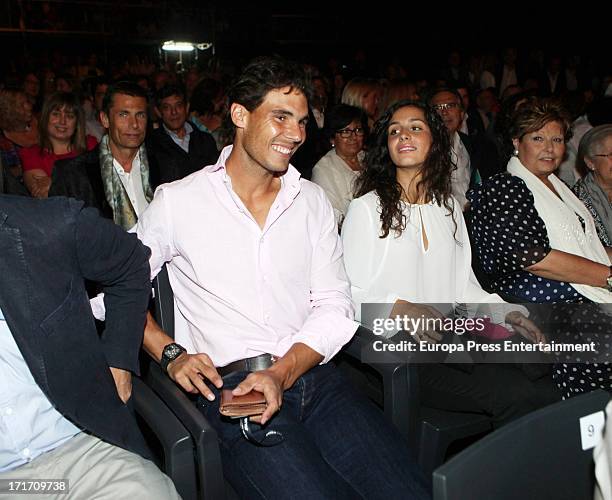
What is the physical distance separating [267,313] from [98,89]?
13.6ft

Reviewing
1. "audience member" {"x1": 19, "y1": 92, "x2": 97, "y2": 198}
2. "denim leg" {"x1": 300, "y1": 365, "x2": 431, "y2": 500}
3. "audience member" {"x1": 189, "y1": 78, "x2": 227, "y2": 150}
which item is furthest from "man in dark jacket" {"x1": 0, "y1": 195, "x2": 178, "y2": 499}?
"audience member" {"x1": 189, "y1": 78, "x2": 227, "y2": 150}

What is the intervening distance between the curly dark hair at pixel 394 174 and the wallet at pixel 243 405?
2.81 feet

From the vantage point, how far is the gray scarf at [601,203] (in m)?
2.79

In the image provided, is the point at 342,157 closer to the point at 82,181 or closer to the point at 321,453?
the point at 82,181

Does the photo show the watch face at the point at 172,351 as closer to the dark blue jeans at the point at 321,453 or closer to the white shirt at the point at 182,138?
the dark blue jeans at the point at 321,453

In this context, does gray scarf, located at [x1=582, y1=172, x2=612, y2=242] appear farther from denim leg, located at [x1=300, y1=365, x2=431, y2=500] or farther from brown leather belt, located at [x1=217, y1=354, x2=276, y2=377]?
brown leather belt, located at [x1=217, y1=354, x2=276, y2=377]

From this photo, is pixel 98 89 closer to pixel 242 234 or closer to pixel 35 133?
pixel 35 133

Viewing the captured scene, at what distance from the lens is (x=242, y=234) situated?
5.99 ft

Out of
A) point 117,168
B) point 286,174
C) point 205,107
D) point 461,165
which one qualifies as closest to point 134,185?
point 117,168

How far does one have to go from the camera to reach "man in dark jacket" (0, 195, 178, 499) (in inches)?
51.3

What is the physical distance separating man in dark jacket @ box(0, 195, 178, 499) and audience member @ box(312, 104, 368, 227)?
2059 millimetres

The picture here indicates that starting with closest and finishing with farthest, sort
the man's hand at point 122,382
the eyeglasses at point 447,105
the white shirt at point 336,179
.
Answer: the man's hand at point 122,382 → the white shirt at point 336,179 → the eyeglasses at point 447,105

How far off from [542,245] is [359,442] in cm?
105

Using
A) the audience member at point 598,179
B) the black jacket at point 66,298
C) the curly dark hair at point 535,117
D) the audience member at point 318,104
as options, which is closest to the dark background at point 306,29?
the audience member at point 318,104
